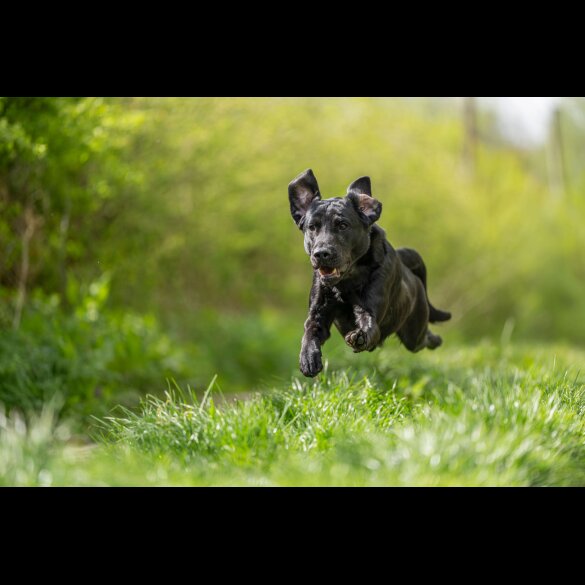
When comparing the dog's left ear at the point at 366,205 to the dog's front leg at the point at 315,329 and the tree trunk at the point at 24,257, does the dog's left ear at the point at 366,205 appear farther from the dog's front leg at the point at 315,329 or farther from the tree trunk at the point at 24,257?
the tree trunk at the point at 24,257

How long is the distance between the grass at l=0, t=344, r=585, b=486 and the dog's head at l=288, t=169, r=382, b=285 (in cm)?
102

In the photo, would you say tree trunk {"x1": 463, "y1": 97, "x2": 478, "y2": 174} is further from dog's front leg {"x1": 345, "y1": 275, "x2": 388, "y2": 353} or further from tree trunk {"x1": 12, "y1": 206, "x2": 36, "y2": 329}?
dog's front leg {"x1": 345, "y1": 275, "x2": 388, "y2": 353}

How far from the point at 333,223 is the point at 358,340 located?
0.77 metres

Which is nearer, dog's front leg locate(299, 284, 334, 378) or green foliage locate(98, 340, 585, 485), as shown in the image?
green foliage locate(98, 340, 585, 485)

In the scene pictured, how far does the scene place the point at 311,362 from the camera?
488 centimetres

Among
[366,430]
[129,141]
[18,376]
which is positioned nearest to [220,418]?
[366,430]

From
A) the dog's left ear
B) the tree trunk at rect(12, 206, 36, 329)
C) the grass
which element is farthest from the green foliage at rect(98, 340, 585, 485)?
the tree trunk at rect(12, 206, 36, 329)

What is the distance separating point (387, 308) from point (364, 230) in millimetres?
609

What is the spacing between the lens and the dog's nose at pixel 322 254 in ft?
15.7

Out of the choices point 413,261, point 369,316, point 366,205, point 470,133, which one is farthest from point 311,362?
point 470,133

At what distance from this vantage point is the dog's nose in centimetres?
477

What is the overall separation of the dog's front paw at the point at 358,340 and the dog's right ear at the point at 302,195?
0.98 m

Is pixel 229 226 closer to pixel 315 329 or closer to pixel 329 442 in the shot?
pixel 315 329

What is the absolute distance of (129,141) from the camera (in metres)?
11.6
